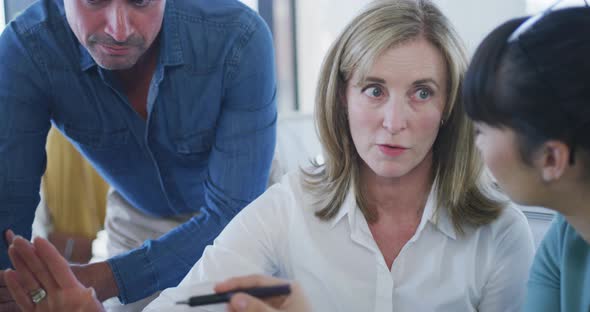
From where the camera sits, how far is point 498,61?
108 centimetres

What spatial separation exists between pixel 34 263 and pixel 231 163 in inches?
23.5

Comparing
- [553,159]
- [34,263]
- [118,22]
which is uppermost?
[118,22]

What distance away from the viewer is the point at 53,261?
1.26 m

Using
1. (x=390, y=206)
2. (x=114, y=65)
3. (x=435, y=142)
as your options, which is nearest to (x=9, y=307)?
(x=114, y=65)

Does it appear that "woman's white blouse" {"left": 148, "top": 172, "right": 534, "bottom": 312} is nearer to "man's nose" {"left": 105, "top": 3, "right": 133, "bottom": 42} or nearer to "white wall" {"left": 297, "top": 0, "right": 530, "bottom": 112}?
"man's nose" {"left": 105, "top": 3, "right": 133, "bottom": 42}

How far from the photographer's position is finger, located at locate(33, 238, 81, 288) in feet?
4.12

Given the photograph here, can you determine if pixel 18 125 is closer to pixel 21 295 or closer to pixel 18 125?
pixel 18 125

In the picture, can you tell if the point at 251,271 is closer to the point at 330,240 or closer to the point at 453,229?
the point at 330,240

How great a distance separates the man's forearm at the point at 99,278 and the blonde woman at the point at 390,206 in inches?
11.3

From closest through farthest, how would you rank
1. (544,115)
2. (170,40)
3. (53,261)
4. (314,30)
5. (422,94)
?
(544,115), (53,261), (422,94), (170,40), (314,30)

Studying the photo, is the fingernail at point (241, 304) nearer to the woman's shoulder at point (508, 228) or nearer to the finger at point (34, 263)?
the finger at point (34, 263)

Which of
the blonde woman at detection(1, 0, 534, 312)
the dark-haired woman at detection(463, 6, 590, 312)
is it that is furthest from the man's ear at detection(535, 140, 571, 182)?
the blonde woman at detection(1, 0, 534, 312)

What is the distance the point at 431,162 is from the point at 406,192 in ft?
0.26

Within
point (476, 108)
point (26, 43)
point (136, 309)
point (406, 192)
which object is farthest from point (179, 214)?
point (476, 108)
